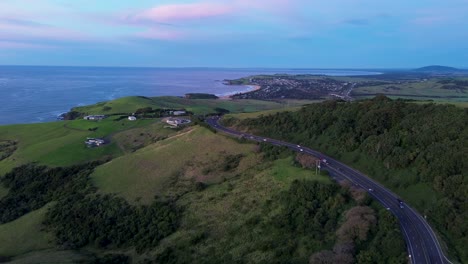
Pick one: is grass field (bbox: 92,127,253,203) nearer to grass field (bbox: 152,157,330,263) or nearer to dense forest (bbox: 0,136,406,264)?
dense forest (bbox: 0,136,406,264)

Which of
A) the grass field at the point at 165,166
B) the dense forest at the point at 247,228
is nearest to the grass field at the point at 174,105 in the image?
the grass field at the point at 165,166

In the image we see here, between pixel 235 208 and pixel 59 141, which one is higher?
pixel 235 208

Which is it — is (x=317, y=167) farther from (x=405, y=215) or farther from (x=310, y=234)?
(x=310, y=234)

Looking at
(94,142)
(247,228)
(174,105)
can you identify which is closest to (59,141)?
(94,142)

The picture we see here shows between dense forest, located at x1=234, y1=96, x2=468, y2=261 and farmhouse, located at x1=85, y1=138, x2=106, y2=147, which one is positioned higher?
dense forest, located at x1=234, y1=96, x2=468, y2=261

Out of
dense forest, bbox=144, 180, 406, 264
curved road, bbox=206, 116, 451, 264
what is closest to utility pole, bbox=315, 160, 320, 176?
curved road, bbox=206, 116, 451, 264

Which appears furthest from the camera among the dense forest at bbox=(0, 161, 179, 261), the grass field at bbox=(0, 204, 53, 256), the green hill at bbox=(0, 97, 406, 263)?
the dense forest at bbox=(0, 161, 179, 261)
